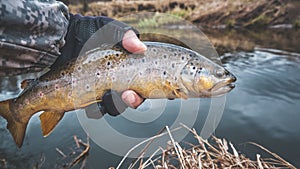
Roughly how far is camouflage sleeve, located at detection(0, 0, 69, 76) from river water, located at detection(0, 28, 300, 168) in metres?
2.38

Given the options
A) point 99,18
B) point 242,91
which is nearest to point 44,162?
point 99,18

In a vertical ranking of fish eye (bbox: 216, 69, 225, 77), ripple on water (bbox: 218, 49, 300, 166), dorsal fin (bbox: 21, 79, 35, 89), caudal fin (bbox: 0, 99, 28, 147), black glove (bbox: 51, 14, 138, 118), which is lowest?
ripple on water (bbox: 218, 49, 300, 166)

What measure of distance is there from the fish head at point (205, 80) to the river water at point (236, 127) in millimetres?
2388

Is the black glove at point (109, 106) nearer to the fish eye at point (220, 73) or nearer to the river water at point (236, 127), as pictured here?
the fish eye at point (220, 73)

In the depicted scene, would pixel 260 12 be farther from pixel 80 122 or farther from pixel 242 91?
pixel 80 122

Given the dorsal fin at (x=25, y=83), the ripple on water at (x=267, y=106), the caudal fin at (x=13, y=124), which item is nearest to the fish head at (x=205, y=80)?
the dorsal fin at (x=25, y=83)

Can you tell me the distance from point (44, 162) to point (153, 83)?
8.87 ft

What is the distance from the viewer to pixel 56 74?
6.46ft

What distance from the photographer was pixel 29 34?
1613mm

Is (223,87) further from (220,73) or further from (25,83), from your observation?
(25,83)

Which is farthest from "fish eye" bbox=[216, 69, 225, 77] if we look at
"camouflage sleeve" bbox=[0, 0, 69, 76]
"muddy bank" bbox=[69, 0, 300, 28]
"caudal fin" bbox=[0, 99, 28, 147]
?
"muddy bank" bbox=[69, 0, 300, 28]

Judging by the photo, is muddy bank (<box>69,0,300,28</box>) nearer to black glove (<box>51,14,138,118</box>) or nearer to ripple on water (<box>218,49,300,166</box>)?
ripple on water (<box>218,49,300,166</box>)

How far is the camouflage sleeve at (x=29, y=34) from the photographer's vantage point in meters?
1.48

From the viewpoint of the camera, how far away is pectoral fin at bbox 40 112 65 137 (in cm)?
196
